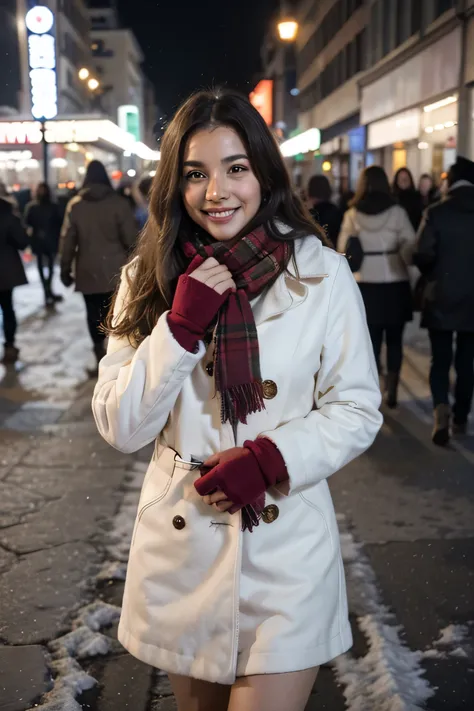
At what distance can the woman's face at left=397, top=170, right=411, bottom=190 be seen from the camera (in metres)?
10.2

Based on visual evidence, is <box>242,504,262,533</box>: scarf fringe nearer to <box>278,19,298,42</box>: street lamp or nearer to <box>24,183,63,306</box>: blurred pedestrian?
<box>24,183,63,306</box>: blurred pedestrian

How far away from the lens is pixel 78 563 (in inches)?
185

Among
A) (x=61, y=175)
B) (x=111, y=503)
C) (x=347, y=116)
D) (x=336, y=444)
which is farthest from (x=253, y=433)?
(x=61, y=175)

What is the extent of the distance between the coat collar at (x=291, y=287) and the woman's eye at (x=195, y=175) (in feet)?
1.05

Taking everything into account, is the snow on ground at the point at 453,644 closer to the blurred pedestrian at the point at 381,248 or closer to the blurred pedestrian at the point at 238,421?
the blurred pedestrian at the point at 238,421

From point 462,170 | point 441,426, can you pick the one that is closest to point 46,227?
point 462,170

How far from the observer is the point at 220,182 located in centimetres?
226

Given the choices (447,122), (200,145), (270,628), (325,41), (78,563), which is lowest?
(78,563)

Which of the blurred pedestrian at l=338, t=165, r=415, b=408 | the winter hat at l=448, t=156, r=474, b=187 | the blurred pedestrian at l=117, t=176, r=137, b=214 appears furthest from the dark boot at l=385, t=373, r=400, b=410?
the blurred pedestrian at l=117, t=176, r=137, b=214

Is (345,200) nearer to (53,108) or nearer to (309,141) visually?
(309,141)

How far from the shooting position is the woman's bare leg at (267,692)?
2.12 m

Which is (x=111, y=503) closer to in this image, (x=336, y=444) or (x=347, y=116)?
(x=336, y=444)

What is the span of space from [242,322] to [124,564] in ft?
9.09

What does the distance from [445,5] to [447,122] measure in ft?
7.42
